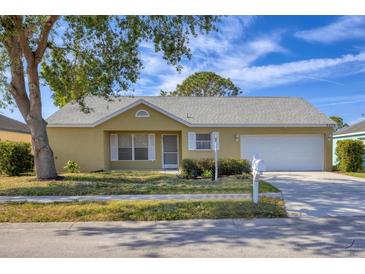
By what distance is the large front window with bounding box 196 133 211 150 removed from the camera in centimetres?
1608

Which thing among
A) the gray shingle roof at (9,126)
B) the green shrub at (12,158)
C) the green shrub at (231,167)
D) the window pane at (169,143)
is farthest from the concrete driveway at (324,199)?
the gray shingle roof at (9,126)

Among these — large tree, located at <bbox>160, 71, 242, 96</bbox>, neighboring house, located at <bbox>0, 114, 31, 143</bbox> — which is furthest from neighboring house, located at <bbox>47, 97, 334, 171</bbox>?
large tree, located at <bbox>160, 71, 242, 96</bbox>

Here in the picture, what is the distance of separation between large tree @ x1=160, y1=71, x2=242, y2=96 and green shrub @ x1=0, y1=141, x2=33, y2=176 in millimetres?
26679

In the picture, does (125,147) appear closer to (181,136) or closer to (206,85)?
(181,136)

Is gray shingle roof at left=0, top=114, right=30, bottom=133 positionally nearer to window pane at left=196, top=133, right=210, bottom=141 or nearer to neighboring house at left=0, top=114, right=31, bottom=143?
neighboring house at left=0, top=114, right=31, bottom=143

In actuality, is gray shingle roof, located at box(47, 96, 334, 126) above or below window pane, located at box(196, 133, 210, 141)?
above

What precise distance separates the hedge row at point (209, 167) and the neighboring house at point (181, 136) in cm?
284

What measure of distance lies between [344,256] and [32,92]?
11273 mm

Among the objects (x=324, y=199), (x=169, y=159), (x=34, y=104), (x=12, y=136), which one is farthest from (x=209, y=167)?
(x=12, y=136)

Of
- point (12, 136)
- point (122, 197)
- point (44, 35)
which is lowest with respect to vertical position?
point (122, 197)

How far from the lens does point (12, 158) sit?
13359 millimetres

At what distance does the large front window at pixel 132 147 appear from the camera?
16844 millimetres

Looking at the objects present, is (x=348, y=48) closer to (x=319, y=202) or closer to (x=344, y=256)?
(x=319, y=202)

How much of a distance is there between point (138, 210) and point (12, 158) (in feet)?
33.2
